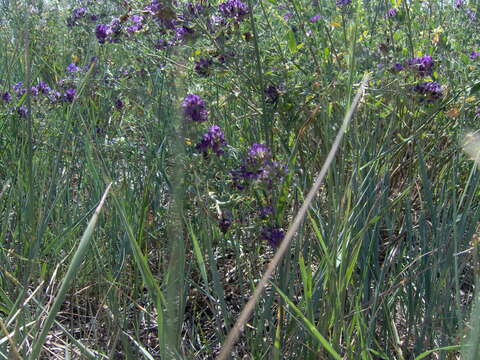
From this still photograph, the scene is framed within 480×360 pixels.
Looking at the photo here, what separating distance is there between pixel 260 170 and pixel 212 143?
0.22 m

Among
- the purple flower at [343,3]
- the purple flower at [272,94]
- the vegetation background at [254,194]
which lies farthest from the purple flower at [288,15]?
the purple flower at [272,94]

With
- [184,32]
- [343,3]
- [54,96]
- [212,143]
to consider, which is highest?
[343,3]

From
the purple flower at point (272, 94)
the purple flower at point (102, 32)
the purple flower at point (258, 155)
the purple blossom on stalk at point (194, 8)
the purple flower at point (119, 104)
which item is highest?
the purple blossom on stalk at point (194, 8)

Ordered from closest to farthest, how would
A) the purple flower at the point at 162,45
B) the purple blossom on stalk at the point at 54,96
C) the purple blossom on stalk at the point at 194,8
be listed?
1. the purple blossom on stalk at the point at 194,8
2. the purple flower at the point at 162,45
3. the purple blossom on stalk at the point at 54,96

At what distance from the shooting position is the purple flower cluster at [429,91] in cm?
161

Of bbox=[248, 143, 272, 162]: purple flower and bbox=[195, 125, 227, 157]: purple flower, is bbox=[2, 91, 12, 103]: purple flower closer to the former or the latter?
bbox=[195, 125, 227, 157]: purple flower

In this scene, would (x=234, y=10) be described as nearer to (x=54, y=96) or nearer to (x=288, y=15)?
(x=288, y=15)

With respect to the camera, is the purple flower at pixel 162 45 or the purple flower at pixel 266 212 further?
the purple flower at pixel 162 45

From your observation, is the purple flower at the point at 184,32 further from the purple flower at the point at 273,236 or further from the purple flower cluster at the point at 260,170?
the purple flower at the point at 273,236

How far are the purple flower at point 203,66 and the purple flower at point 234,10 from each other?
0.15m

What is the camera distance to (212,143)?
1415 mm

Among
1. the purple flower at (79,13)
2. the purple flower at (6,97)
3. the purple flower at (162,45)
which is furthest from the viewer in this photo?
the purple flower at (79,13)

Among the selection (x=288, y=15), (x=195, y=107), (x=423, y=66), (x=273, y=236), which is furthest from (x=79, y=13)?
(x=273, y=236)

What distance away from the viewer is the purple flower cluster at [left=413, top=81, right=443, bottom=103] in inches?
63.3
